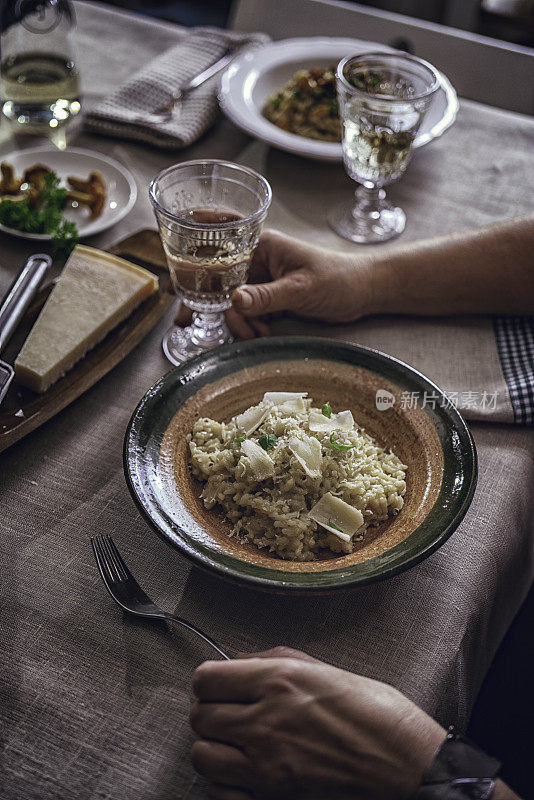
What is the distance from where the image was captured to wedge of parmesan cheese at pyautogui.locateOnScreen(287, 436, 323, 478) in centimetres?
88

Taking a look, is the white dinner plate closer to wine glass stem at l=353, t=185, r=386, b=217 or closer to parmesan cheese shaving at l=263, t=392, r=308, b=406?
wine glass stem at l=353, t=185, r=386, b=217

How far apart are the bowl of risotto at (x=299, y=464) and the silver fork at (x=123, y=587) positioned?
87mm

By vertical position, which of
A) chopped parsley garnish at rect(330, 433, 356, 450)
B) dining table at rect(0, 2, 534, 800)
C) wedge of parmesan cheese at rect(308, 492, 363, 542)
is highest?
chopped parsley garnish at rect(330, 433, 356, 450)

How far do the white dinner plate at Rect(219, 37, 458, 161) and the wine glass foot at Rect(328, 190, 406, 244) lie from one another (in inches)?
4.6

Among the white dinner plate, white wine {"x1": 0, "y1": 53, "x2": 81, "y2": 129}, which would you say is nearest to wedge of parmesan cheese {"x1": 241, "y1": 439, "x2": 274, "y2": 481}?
the white dinner plate

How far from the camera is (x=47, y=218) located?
4.47 feet

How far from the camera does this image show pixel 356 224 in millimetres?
1515

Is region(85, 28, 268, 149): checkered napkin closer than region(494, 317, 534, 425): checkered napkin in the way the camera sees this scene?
No

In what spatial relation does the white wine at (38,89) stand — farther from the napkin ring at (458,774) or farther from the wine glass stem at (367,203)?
the napkin ring at (458,774)

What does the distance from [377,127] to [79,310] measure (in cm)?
63

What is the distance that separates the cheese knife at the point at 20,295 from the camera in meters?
1.12

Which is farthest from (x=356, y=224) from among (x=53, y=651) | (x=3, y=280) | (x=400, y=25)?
(x=53, y=651)

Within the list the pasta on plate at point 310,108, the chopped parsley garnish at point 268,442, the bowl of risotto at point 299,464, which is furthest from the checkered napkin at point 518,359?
the pasta on plate at point 310,108

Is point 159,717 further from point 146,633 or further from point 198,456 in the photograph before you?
point 198,456
